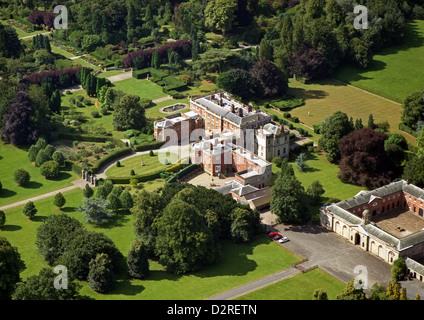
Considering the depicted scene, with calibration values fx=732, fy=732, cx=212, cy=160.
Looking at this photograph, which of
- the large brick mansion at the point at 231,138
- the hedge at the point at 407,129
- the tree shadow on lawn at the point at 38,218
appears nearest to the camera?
the tree shadow on lawn at the point at 38,218

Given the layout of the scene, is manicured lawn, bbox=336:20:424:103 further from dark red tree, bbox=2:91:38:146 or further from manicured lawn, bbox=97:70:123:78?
dark red tree, bbox=2:91:38:146

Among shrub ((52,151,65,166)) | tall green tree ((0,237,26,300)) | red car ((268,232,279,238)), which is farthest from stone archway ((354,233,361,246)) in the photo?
shrub ((52,151,65,166))

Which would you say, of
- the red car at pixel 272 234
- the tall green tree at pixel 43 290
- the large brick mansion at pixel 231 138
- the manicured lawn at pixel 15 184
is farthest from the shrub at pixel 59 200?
the red car at pixel 272 234

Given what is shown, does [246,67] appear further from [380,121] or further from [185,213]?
[185,213]

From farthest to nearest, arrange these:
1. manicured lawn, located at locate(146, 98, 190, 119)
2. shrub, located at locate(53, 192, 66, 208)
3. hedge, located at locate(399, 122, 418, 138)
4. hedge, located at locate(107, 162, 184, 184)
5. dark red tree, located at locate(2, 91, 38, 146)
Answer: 1. manicured lawn, located at locate(146, 98, 190, 119)
2. dark red tree, located at locate(2, 91, 38, 146)
3. hedge, located at locate(399, 122, 418, 138)
4. hedge, located at locate(107, 162, 184, 184)
5. shrub, located at locate(53, 192, 66, 208)

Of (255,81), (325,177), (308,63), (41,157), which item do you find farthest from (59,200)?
(308,63)

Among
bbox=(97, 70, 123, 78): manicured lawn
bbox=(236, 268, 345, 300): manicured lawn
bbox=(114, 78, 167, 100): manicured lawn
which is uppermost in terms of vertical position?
bbox=(97, 70, 123, 78): manicured lawn

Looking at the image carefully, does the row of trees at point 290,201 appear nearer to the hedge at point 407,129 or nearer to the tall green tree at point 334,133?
the tall green tree at point 334,133
